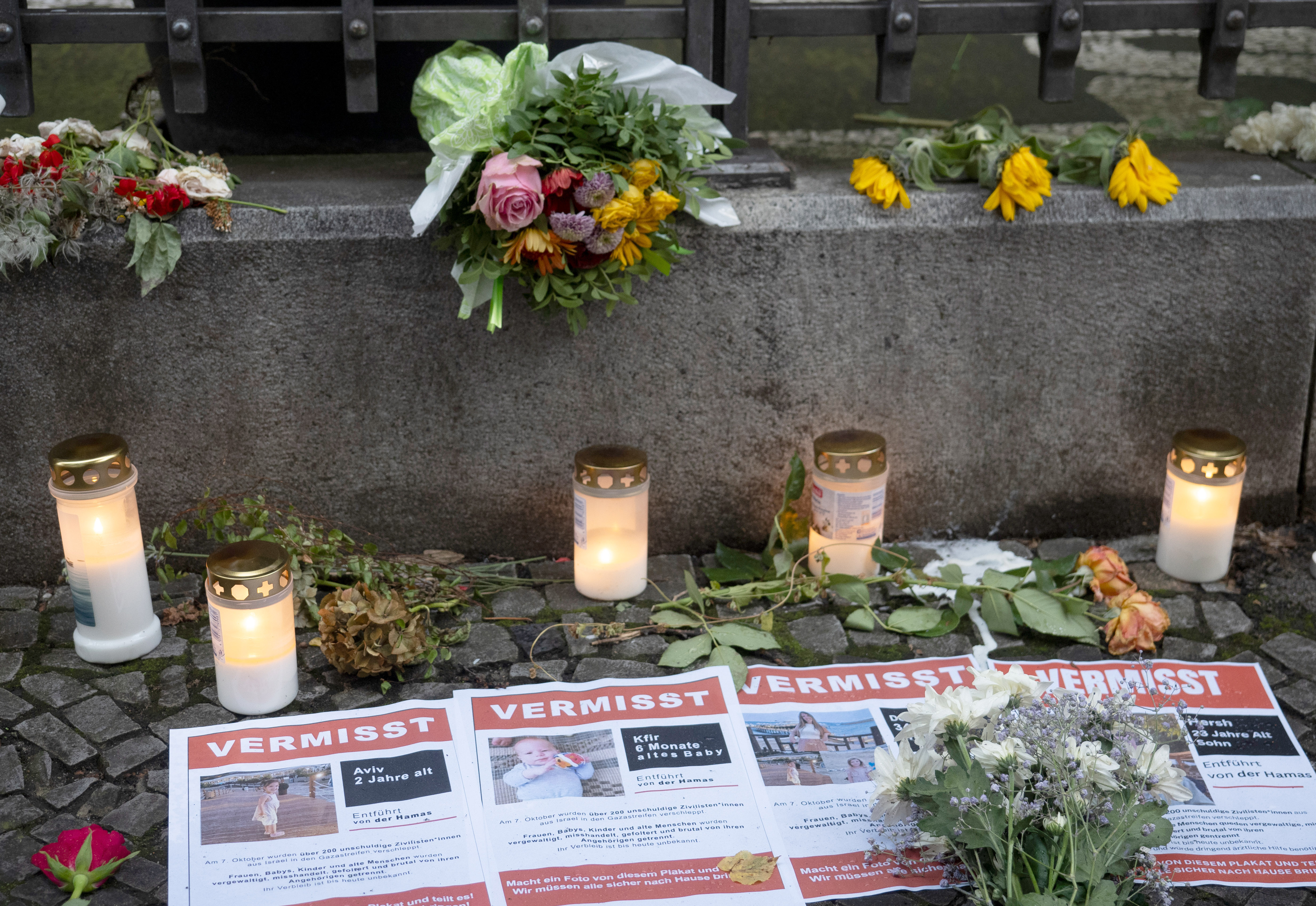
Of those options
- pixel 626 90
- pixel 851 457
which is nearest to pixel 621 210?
pixel 626 90

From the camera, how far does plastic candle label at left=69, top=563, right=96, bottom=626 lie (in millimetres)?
2195

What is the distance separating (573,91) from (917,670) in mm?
1249

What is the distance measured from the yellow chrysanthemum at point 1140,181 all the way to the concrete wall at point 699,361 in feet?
0.11

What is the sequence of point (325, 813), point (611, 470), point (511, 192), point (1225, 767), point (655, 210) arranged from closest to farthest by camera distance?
point (325, 813), point (1225, 767), point (511, 192), point (655, 210), point (611, 470)

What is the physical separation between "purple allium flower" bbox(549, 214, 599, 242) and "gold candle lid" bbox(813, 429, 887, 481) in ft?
2.13

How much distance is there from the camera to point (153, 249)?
7.54ft

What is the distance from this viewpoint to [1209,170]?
268 centimetres

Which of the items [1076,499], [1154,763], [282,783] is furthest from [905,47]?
[282,783]

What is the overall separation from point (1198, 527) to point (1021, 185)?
2.65 feet

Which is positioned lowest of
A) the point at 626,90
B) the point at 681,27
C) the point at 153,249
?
the point at 153,249

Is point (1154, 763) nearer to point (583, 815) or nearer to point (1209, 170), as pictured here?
point (583, 815)

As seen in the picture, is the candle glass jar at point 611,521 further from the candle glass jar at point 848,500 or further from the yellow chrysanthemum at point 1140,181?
the yellow chrysanthemum at point 1140,181

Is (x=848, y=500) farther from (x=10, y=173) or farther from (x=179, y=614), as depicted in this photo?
(x=10, y=173)

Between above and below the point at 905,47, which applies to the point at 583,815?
below
